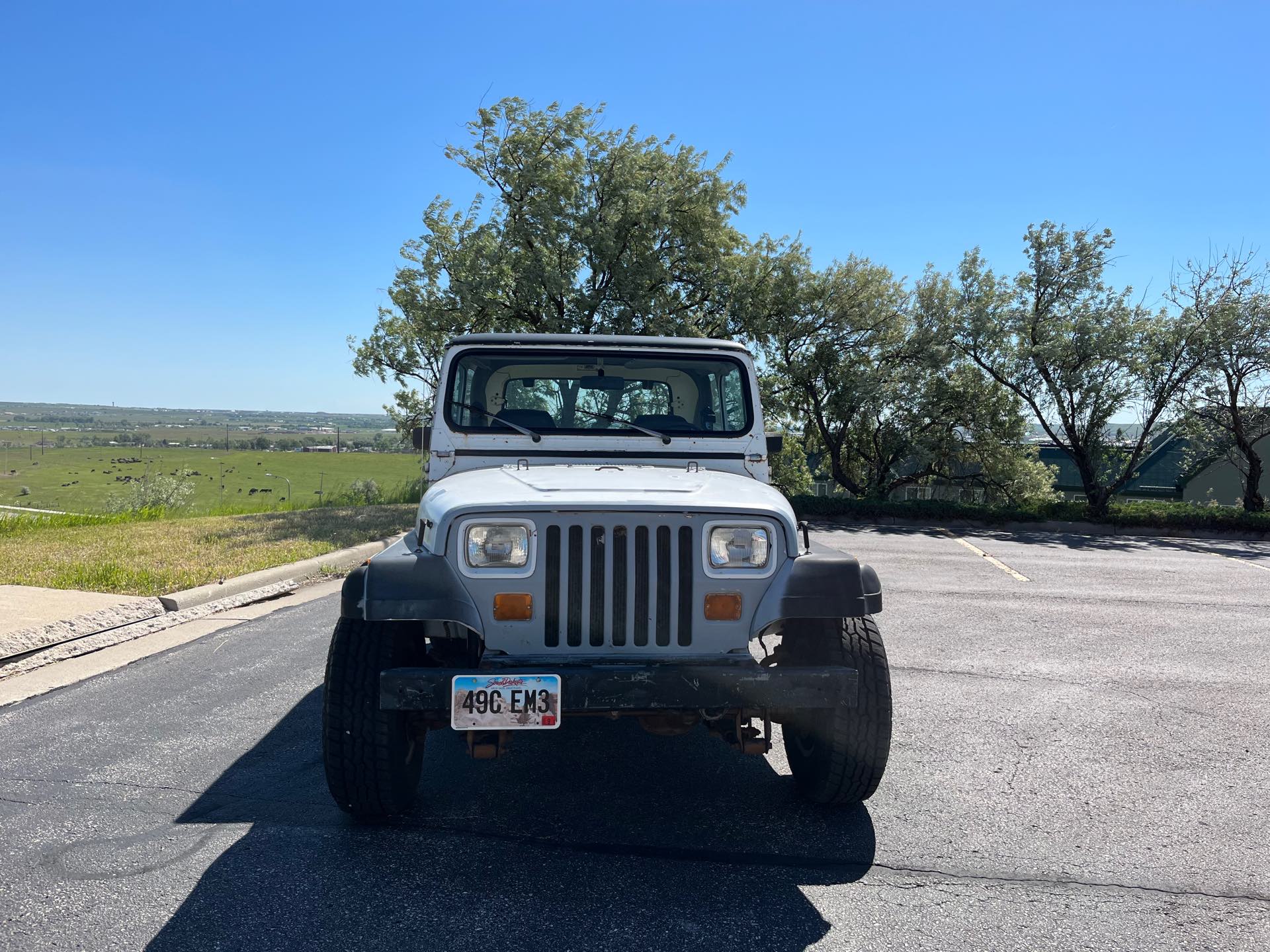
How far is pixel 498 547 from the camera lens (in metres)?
2.99

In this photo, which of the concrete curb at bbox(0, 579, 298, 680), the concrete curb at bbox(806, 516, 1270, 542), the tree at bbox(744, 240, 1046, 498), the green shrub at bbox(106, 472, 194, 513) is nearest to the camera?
the concrete curb at bbox(0, 579, 298, 680)

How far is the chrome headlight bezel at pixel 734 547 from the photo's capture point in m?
2.99

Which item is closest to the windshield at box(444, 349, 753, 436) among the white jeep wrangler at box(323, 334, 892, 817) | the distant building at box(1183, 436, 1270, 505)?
the white jeep wrangler at box(323, 334, 892, 817)

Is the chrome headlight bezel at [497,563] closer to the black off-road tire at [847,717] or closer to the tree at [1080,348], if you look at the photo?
the black off-road tire at [847,717]

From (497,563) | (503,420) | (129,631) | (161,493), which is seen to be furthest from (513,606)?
(161,493)

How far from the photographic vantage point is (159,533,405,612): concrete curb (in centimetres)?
695

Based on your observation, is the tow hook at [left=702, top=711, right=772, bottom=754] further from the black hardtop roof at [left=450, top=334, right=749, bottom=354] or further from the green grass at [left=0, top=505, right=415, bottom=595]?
the green grass at [left=0, top=505, right=415, bottom=595]

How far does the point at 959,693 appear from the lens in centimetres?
518

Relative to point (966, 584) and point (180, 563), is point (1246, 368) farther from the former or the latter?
point (180, 563)

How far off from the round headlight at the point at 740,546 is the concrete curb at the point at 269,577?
3726mm

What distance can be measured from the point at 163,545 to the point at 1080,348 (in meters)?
18.0

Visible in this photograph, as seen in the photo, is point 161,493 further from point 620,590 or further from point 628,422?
point 620,590

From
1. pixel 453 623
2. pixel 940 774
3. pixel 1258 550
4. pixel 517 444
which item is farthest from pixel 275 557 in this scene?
pixel 1258 550

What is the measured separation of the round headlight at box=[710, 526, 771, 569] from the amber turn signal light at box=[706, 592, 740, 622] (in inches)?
3.8
